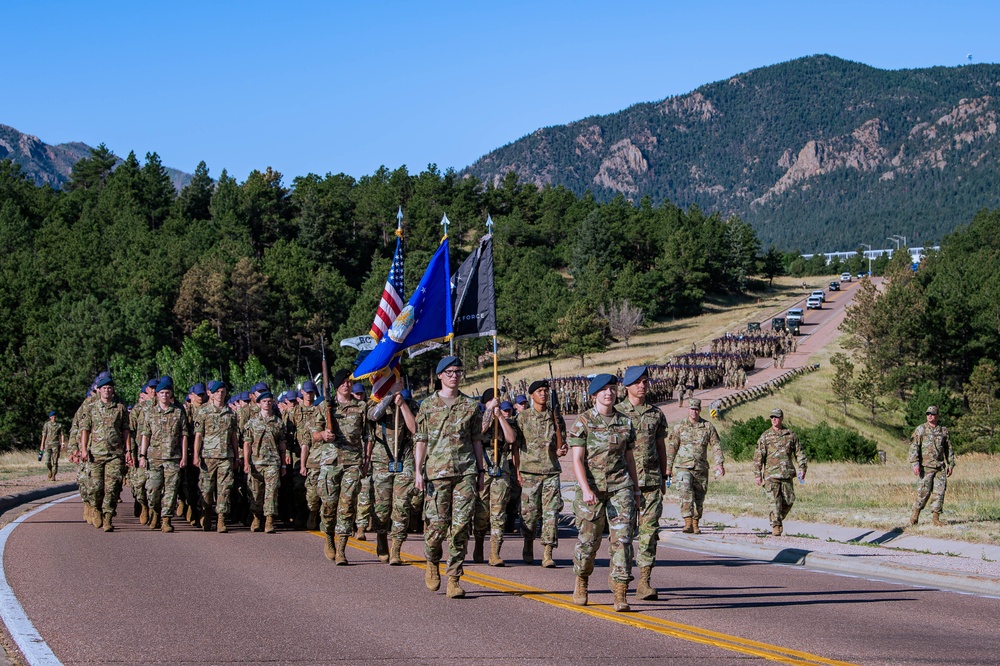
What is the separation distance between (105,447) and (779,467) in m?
9.10

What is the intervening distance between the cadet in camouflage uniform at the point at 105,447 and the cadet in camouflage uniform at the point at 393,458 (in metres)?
5.08

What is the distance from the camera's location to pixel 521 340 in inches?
3625

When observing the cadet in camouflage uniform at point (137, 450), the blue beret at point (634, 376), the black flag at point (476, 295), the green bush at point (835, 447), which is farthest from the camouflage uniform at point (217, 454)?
the green bush at point (835, 447)

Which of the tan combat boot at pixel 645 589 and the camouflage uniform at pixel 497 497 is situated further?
the camouflage uniform at pixel 497 497

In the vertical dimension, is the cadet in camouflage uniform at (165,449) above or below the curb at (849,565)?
above

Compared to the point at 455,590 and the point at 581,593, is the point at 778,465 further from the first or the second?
the point at 455,590

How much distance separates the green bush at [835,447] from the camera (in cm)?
3453

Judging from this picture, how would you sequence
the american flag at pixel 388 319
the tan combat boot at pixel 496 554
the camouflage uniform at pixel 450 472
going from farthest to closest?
the american flag at pixel 388 319 → the tan combat boot at pixel 496 554 → the camouflage uniform at pixel 450 472

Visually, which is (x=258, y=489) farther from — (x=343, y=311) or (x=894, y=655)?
(x=343, y=311)

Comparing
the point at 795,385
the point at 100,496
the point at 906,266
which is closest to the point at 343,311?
the point at 795,385

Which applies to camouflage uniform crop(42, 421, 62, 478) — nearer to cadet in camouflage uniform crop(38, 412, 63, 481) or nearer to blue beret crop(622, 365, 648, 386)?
cadet in camouflage uniform crop(38, 412, 63, 481)

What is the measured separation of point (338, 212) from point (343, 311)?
86.9 ft

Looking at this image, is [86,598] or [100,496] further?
[100,496]

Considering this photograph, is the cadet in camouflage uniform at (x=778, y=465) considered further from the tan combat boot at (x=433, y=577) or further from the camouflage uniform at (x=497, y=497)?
the tan combat boot at (x=433, y=577)
